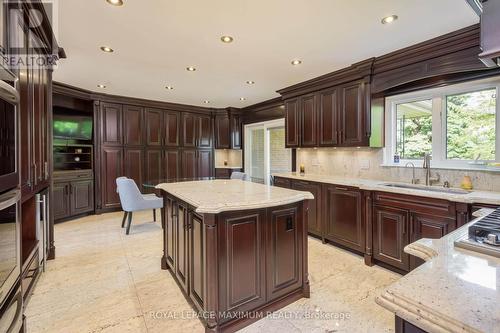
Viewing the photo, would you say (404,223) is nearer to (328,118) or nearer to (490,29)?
(328,118)

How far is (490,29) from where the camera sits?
915mm

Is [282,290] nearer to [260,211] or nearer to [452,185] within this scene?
[260,211]

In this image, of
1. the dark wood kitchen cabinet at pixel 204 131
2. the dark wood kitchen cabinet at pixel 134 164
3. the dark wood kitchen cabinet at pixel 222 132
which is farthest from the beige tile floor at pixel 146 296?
the dark wood kitchen cabinet at pixel 222 132

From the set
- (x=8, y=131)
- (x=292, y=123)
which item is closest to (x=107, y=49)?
(x=8, y=131)

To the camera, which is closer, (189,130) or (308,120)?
(308,120)

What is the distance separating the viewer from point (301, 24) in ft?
7.54

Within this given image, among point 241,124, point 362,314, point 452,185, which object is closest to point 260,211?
point 362,314

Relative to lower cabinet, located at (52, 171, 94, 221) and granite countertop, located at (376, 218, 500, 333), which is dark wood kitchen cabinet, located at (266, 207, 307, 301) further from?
lower cabinet, located at (52, 171, 94, 221)

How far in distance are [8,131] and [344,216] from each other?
326 centimetres

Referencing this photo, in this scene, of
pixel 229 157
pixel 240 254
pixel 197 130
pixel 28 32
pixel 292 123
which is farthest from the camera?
pixel 229 157

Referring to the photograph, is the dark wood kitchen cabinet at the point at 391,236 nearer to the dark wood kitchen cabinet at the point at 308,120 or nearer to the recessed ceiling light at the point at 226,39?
the dark wood kitchen cabinet at the point at 308,120

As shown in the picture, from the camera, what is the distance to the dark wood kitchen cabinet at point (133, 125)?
17.6 ft

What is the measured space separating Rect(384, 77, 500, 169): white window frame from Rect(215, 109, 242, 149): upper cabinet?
3.87 metres

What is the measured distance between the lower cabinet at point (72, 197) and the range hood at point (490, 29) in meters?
5.56
